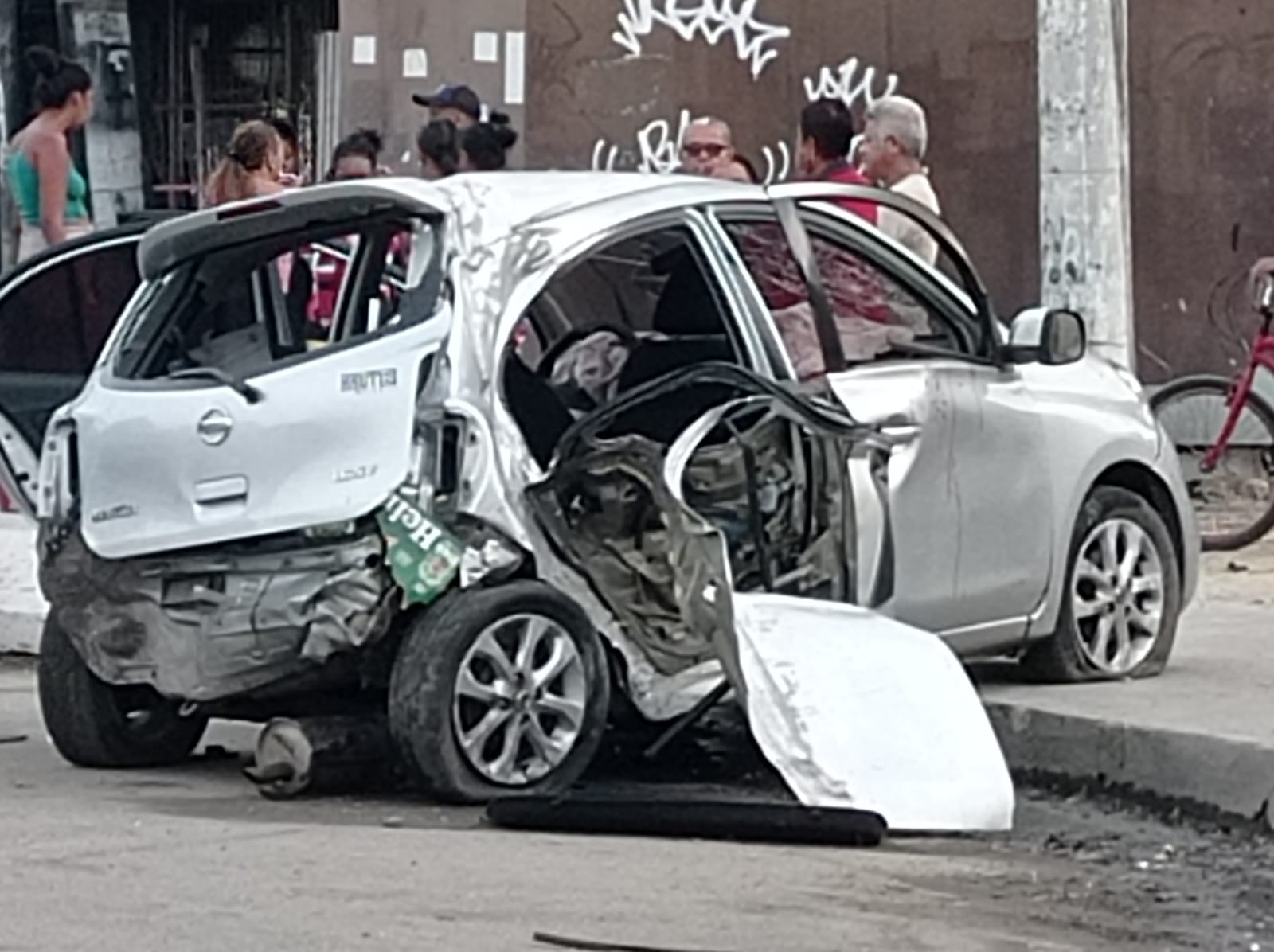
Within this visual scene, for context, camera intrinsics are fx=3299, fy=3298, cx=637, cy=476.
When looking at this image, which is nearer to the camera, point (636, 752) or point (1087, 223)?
point (636, 752)

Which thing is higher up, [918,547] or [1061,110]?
[1061,110]

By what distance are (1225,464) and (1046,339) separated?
4833 mm

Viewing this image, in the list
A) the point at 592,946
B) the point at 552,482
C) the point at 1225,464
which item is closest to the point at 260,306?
the point at 552,482

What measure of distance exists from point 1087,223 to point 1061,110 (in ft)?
1.44

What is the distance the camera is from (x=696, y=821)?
334 inches

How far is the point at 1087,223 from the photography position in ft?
40.5

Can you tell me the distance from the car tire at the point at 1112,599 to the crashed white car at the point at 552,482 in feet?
0.17

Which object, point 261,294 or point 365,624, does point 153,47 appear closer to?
point 261,294

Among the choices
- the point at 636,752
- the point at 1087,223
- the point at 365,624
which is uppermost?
the point at 1087,223

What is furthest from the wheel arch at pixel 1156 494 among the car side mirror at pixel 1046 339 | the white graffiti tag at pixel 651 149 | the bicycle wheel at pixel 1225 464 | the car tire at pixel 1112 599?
the white graffiti tag at pixel 651 149

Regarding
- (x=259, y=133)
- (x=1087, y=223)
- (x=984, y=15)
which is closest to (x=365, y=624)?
(x=1087, y=223)

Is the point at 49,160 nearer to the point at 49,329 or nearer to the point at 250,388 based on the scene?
the point at 49,329

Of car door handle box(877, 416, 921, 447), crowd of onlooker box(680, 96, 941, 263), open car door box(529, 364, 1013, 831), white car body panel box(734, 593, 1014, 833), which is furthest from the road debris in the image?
crowd of onlooker box(680, 96, 941, 263)

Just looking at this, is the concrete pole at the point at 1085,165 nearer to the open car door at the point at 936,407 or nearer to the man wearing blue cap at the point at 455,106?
the open car door at the point at 936,407
